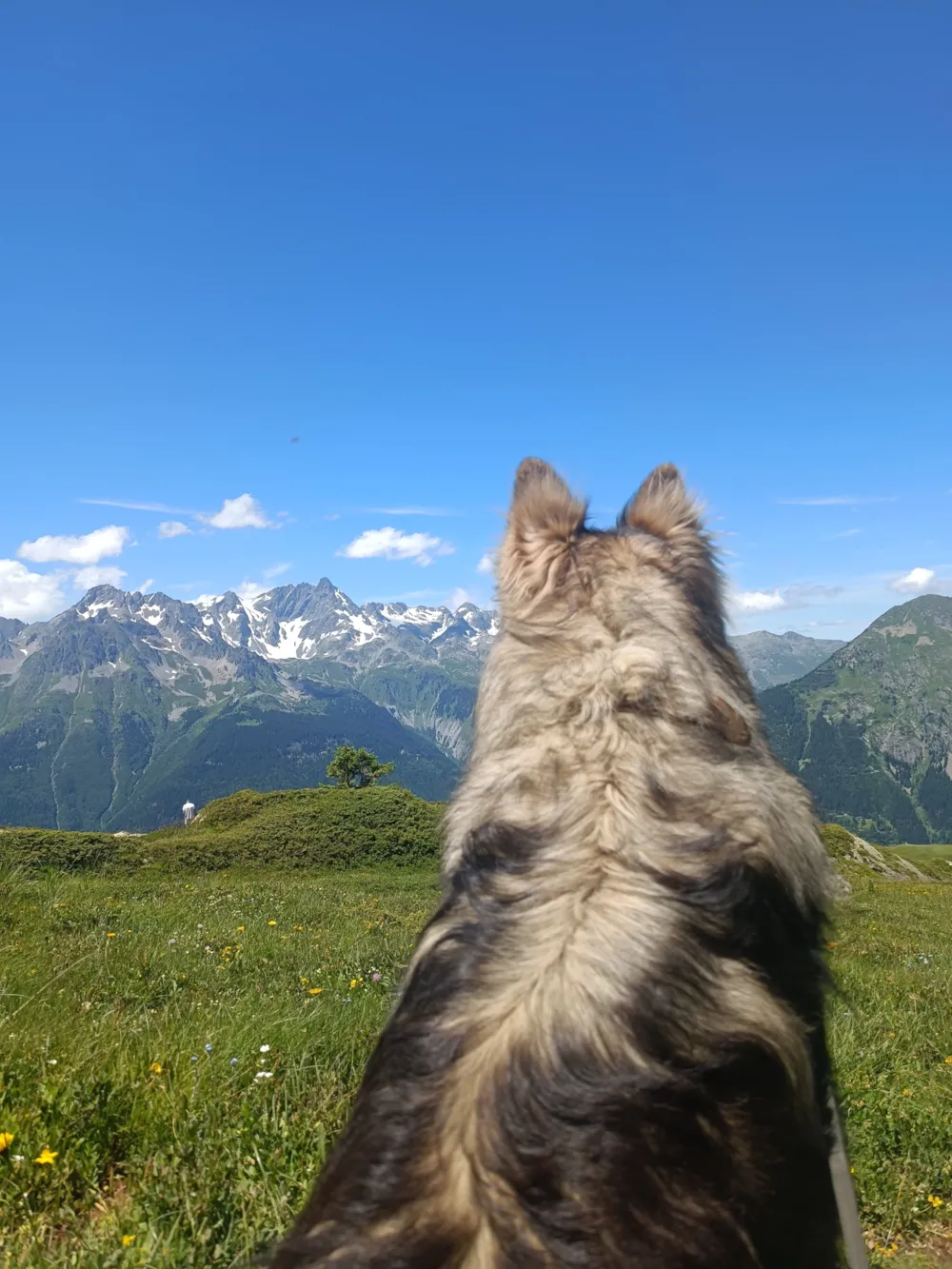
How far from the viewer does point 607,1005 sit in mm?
1837

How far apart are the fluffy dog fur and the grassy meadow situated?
869mm

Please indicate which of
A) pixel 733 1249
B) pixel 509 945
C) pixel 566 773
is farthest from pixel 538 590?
pixel 733 1249

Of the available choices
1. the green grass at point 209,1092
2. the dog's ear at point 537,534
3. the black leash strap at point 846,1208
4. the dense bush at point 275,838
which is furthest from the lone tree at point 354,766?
the black leash strap at point 846,1208

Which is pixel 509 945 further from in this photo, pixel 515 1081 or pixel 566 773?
pixel 566 773

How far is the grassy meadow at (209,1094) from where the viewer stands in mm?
2982

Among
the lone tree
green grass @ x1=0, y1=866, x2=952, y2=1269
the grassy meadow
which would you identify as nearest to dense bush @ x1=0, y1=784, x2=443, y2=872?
the grassy meadow

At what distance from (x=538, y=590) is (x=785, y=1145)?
180 cm

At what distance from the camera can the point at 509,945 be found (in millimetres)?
1969

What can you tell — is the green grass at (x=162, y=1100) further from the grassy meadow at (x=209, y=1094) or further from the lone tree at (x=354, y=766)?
the lone tree at (x=354, y=766)

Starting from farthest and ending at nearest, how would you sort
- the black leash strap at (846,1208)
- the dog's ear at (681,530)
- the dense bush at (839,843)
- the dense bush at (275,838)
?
1. the dense bush at (839,843)
2. the dense bush at (275,838)
3. the dog's ear at (681,530)
4. the black leash strap at (846,1208)

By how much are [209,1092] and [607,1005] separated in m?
2.69

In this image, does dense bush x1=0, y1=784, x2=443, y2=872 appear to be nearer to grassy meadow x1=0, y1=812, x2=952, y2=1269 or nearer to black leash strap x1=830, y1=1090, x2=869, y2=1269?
grassy meadow x1=0, y1=812, x2=952, y2=1269

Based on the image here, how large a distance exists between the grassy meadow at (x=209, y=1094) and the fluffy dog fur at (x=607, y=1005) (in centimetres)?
87

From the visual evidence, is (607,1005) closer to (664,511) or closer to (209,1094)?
(664,511)
